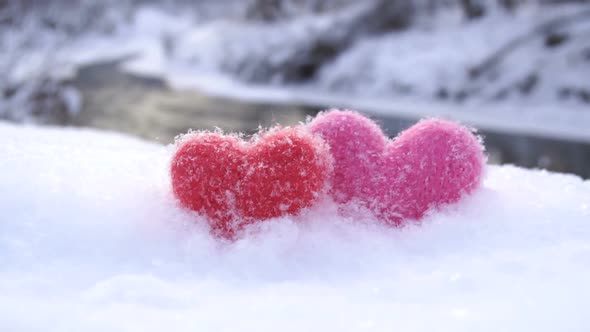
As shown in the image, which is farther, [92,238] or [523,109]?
[523,109]

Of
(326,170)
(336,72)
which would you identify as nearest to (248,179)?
(326,170)

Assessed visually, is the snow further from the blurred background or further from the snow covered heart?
the blurred background

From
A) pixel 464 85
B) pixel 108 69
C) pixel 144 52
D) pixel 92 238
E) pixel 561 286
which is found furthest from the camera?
pixel 144 52

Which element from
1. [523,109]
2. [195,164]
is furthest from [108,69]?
[195,164]

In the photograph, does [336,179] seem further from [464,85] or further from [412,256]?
[464,85]

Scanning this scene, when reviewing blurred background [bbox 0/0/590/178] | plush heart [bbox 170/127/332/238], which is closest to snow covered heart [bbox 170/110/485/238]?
plush heart [bbox 170/127/332/238]

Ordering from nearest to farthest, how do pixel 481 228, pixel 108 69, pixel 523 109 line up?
pixel 481 228, pixel 523 109, pixel 108 69

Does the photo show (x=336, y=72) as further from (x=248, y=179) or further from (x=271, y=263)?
(x=271, y=263)
